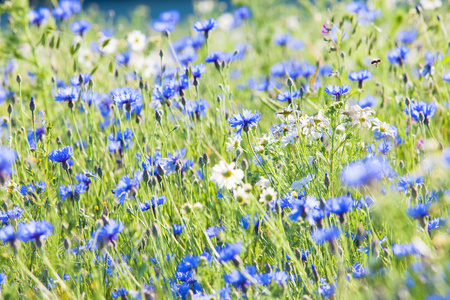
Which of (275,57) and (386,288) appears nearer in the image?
(386,288)

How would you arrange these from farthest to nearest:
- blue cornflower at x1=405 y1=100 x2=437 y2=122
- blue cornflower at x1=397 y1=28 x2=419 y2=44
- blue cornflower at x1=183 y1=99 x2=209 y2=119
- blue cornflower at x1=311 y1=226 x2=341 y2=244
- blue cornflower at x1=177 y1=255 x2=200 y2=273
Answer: blue cornflower at x1=397 y1=28 x2=419 y2=44
blue cornflower at x1=183 y1=99 x2=209 y2=119
blue cornflower at x1=405 y1=100 x2=437 y2=122
blue cornflower at x1=177 y1=255 x2=200 y2=273
blue cornflower at x1=311 y1=226 x2=341 y2=244

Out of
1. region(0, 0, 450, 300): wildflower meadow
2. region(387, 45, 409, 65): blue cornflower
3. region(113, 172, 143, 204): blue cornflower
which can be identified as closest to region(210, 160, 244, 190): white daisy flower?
region(0, 0, 450, 300): wildflower meadow

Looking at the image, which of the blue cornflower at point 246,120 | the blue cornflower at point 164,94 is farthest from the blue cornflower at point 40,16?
the blue cornflower at point 246,120

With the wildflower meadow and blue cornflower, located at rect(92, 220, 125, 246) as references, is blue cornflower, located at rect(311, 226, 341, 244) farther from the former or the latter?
blue cornflower, located at rect(92, 220, 125, 246)

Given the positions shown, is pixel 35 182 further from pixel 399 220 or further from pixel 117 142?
pixel 399 220

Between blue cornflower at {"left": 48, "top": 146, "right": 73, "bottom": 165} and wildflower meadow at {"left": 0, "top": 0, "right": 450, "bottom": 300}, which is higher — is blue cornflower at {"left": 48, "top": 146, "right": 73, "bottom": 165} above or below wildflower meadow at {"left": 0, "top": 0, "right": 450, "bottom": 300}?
above

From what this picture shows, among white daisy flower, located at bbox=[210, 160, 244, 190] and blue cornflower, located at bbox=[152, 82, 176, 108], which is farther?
blue cornflower, located at bbox=[152, 82, 176, 108]

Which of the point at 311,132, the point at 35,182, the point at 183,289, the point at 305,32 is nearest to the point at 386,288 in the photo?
the point at 183,289

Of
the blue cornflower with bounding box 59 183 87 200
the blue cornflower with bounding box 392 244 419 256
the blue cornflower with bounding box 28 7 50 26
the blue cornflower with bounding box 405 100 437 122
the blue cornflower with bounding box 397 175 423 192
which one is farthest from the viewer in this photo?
the blue cornflower with bounding box 28 7 50 26

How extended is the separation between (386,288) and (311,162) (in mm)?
607

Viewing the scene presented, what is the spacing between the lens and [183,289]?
4.23 feet

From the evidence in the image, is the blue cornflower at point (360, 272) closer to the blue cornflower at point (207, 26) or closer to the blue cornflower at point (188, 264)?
the blue cornflower at point (188, 264)

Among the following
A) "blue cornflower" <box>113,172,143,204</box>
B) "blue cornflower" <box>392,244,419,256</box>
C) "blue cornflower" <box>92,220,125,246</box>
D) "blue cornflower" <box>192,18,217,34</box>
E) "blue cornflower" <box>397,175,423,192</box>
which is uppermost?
"blue cornflower" <box>192,18,217,34</box>

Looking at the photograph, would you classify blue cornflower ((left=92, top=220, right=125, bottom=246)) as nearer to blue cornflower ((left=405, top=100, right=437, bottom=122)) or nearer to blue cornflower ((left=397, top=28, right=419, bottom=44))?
blue cornflower ((left=405, top=100, right=437, bottom=122))
